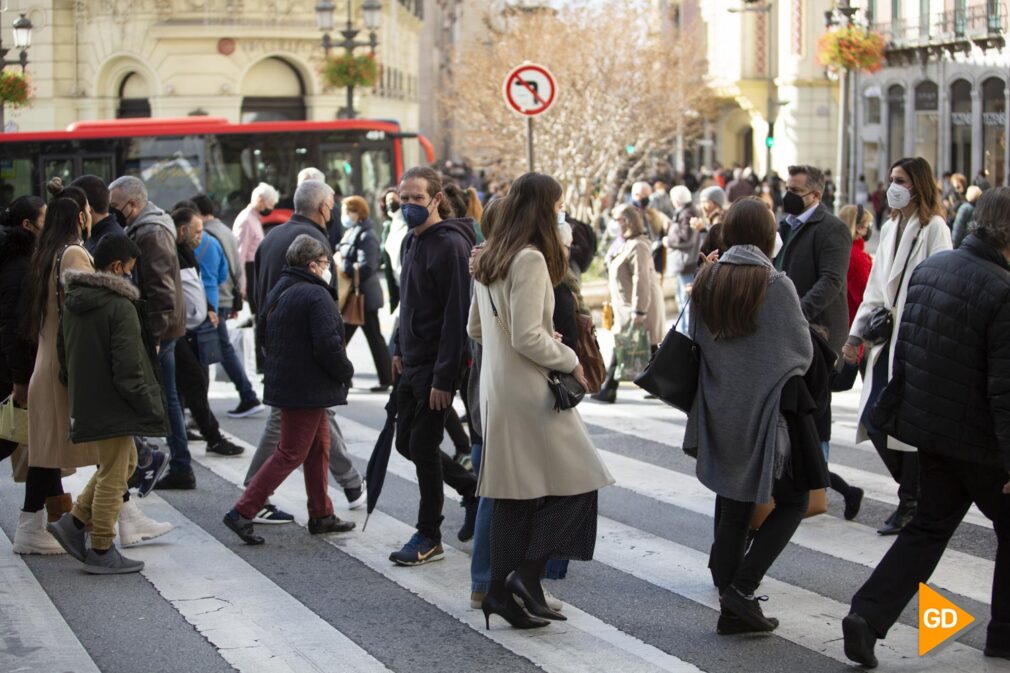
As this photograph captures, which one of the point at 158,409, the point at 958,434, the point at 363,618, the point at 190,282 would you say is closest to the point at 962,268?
the point at 958,434

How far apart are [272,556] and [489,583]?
1.74 m

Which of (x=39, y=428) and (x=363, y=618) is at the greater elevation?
(x=39, y=428)

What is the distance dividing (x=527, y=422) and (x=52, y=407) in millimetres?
2552

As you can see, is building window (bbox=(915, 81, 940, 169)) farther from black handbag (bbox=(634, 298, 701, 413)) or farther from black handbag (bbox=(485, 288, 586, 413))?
black handbag (bbox=(485, 288, 586, 413))

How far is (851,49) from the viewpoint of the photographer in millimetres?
32500

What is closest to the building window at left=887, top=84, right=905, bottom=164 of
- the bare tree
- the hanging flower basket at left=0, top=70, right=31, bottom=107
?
the bare tree

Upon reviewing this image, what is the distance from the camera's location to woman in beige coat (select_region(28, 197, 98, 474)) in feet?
23.7

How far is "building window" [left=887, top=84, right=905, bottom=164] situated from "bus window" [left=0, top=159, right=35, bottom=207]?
93.6 feet

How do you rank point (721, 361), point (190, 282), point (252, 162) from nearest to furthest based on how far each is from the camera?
point (721, 361)
point (190, 282)
point (252, 162)

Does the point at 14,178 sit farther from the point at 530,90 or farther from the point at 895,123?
the point at 895,123

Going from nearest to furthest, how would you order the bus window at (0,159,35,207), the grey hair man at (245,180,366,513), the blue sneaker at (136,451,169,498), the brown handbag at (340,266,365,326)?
the grey hair man at (245,180,366,513), the blue sneaker at (136,451,169,498), the brown handbag at (340,266,365,326), the bus window at (0,159,35,207)

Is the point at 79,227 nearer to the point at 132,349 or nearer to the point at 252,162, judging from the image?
the point at 132,349

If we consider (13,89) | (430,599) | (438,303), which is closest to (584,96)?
(13,89)

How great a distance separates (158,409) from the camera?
7.00m
